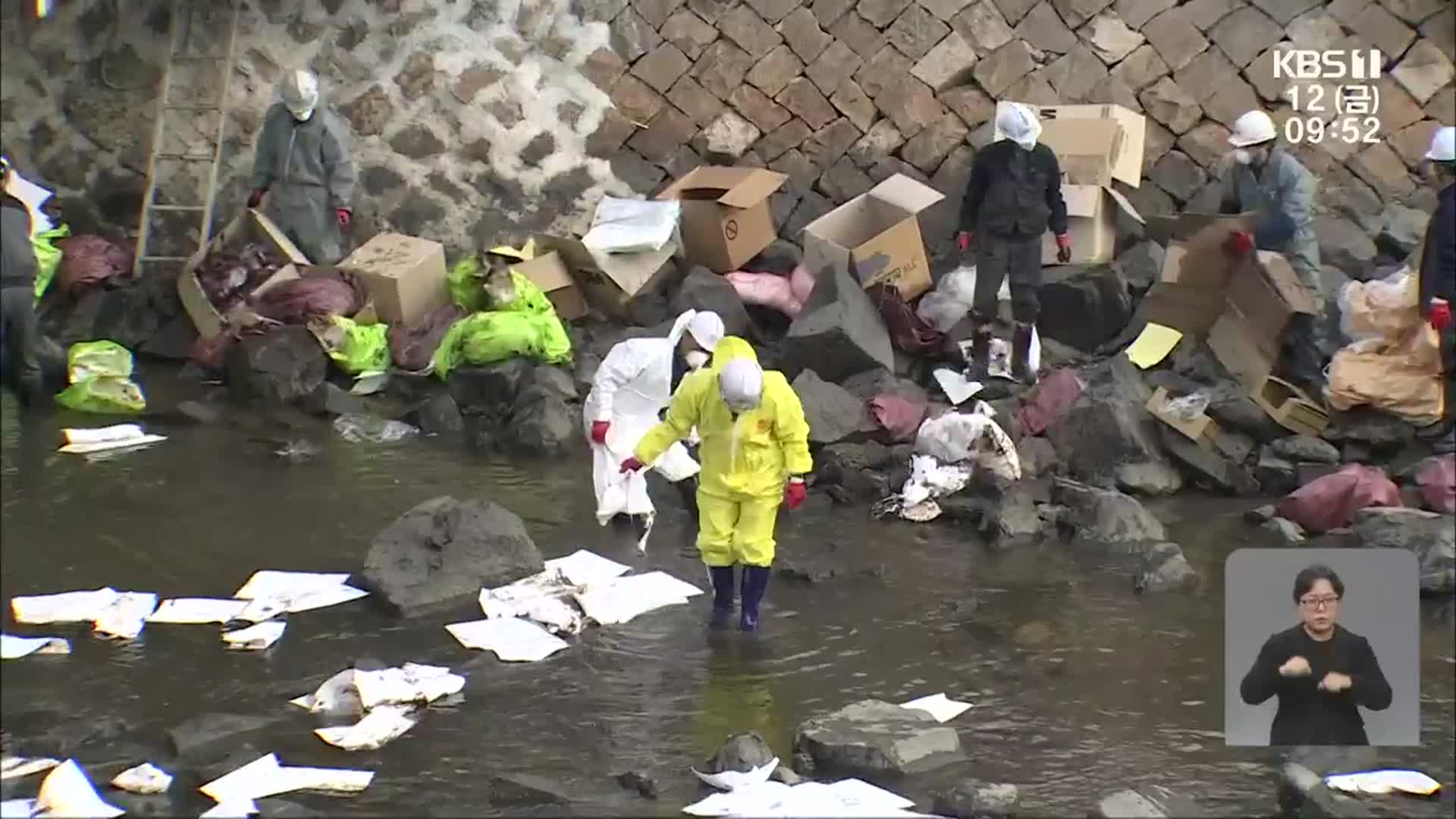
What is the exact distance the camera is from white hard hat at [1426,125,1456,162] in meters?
6.81

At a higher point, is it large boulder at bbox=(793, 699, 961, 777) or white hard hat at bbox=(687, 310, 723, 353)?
white hard hat at bbox=(687, 310, 723, 353)

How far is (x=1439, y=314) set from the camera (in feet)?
21.5

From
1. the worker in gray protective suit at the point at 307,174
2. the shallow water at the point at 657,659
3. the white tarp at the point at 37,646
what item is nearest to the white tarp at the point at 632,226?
the worker in gray protective suit at the point at 307,174

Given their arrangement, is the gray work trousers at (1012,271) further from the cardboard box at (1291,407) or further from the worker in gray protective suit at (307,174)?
the worker in gray protective suit at (307,174)

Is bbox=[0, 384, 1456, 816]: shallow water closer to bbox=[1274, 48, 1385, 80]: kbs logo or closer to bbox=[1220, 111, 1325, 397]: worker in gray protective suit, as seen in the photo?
bbox=[1220, 111, 1325, 397]: worker in gray protective suit

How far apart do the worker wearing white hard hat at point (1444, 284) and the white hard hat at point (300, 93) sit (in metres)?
5.75

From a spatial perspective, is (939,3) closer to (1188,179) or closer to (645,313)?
(1188,179)

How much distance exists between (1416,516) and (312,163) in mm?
6090

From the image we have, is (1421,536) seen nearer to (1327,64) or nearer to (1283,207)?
(1283,207)

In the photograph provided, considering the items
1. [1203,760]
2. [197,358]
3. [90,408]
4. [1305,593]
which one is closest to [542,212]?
[197,358]

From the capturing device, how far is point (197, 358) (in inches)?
341

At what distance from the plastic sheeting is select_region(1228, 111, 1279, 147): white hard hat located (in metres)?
1.96

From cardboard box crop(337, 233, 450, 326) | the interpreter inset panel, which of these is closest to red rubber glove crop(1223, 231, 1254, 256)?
cardboard box crop(337, 233, 450, 326)

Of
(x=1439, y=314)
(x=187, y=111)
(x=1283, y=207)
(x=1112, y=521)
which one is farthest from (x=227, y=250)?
(x=1439, y=314)
